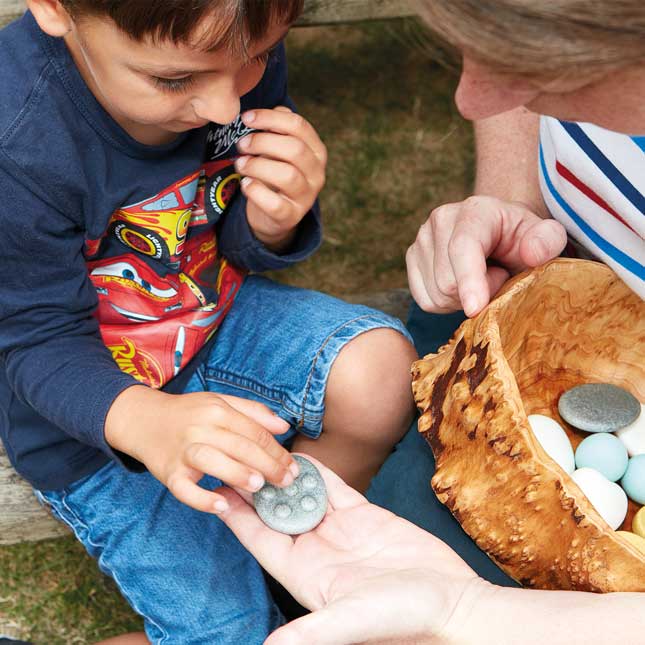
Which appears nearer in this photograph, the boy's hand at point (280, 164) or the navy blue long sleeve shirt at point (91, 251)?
the navy blue long sleeve shirt at point (91, 251)

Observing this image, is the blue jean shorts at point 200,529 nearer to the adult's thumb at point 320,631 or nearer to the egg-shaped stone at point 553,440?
the egg-shaped stone at point 553,440

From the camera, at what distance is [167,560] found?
123 centimetres

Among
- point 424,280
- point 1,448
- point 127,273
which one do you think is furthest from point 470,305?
point 1,448

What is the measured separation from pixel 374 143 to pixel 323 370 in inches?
47.8

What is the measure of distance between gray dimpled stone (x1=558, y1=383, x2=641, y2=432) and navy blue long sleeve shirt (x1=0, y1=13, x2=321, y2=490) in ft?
1.51

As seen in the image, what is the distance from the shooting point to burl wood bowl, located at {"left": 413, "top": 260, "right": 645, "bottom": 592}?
2.87 feet

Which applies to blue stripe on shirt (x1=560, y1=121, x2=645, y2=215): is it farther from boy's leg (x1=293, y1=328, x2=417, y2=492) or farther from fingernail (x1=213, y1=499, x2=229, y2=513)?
fingernail (x1=213, y1=499, x2=229, y2=513)

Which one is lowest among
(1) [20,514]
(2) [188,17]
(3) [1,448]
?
(1) [20,514]

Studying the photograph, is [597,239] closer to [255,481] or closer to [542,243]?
[542,243]

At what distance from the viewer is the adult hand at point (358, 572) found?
0.82 m

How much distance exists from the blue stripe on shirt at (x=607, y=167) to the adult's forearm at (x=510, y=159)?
233 millimetres

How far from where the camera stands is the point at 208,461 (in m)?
0.94

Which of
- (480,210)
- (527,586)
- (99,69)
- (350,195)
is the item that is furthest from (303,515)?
(350,195)

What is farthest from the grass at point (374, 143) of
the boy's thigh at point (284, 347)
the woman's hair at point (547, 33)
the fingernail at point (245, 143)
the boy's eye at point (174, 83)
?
the woman's hair at point (547, 33)
